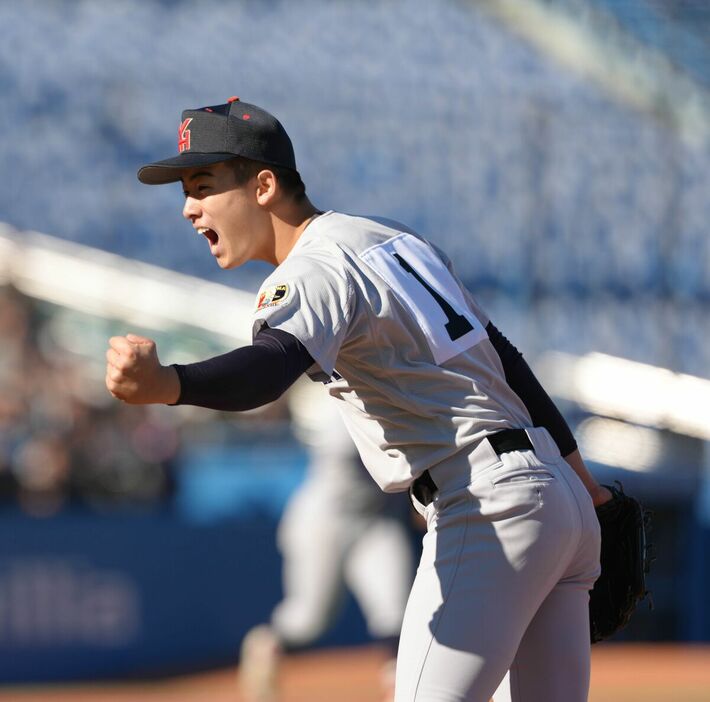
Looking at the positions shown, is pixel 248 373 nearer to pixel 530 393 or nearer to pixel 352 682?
pixel 530 393

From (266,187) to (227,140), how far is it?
112 millimetres

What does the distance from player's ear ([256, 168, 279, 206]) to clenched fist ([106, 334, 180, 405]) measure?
1.88 feet

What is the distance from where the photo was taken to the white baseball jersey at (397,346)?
2.22 m

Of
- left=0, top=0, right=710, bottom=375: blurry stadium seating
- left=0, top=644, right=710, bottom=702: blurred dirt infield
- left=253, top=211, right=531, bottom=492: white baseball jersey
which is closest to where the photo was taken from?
left=253, top=211, right=531, bottom=492: white baseball jersey

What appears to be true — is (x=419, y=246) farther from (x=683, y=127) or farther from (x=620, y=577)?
(x=683, y=127)

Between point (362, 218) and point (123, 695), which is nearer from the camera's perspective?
point (362, 218)

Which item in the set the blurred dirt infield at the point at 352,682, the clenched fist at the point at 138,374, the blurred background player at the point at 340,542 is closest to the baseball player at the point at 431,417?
the clenched fist at the point at 138,374

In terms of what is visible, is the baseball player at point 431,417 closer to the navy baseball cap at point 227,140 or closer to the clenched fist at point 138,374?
the navy baseball cap at point 227,140

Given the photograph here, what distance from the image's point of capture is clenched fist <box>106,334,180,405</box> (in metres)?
1.92

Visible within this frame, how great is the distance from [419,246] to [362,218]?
0.12 m

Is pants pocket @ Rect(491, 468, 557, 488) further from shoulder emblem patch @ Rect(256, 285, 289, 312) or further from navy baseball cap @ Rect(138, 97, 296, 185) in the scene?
navy baseball cap @ Rect(138, 97, 296, 185)

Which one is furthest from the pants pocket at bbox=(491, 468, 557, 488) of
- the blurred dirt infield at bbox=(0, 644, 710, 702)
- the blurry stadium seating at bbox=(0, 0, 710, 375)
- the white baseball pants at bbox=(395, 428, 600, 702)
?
the blurry stadium seating at bbox=(0, 0, 710, 375)

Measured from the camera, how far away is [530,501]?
2.34 m

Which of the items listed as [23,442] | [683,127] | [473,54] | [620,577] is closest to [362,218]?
[620,577]
